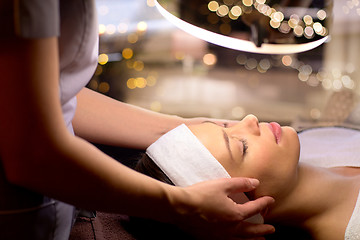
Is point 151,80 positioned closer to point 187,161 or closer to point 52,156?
point 187,161

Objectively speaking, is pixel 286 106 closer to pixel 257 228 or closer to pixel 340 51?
pixel 340 51

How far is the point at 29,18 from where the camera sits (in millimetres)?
586

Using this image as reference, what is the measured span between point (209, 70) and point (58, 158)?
534 centimetres

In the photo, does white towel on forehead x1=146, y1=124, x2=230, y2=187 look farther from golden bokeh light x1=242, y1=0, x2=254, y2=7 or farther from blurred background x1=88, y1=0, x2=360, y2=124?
blurred background x1=88, y1=0, x2=360, y2=124

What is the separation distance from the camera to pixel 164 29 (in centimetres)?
571

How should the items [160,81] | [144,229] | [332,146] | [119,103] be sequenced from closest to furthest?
1. [144,229]
2. [119,103]
3. [332,146]
4. [160,81]

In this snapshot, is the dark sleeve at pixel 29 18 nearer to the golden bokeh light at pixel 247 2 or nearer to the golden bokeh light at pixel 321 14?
the golden bokeh light at pixel 247 2

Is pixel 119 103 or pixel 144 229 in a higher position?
pixel 119 103

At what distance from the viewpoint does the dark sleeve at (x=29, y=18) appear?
0.58 metres

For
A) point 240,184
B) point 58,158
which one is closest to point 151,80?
point 240,184

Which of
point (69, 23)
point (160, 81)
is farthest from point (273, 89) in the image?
point (69, 23)

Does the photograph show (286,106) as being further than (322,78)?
No

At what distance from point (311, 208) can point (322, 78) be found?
4.31m

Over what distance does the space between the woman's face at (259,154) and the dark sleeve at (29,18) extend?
2.19 feet
